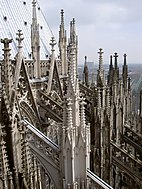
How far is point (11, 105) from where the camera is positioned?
4426 mm

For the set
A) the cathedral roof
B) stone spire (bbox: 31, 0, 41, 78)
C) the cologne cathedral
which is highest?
the cathedral roof

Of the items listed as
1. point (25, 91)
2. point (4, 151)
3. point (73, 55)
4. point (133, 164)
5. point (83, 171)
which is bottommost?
point (133, 164)

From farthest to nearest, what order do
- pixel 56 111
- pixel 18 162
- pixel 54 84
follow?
pixel 54 84 < pixel 56 111 < pixel 18 162

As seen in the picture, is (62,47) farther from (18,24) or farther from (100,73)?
(100,73)

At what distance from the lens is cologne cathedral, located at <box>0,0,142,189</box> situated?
4.51m

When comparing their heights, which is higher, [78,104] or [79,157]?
[78,104]

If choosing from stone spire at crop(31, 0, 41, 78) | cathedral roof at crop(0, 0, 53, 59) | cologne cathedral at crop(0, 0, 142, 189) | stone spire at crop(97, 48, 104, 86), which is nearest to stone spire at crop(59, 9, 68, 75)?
cologne cathedral at crop(0, 0, 142, 189)

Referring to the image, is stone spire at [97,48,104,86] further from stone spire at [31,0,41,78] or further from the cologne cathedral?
stone spire at [31,0,41,78]

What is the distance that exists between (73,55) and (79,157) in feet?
5.97

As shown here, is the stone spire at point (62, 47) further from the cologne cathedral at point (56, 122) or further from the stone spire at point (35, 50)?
the stone spire at point (35, 50)

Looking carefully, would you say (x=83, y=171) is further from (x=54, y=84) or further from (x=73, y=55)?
(x=54, y=84)

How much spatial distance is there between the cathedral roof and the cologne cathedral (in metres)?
0.04

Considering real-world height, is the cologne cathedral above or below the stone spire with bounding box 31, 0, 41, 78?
below

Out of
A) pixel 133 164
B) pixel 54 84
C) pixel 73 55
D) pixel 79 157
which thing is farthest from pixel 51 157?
pixel 54 84
